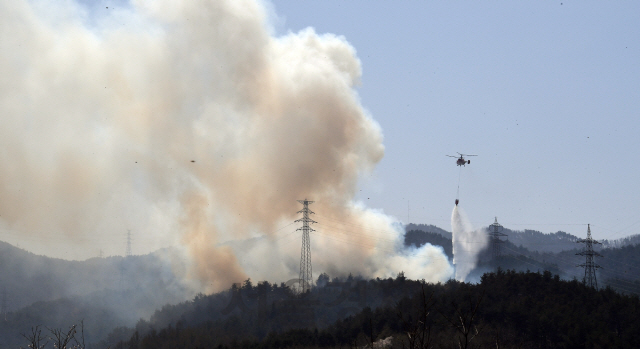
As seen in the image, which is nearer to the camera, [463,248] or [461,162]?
[461,162]

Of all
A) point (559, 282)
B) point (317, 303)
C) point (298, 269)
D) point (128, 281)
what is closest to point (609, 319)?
point (559, 282)

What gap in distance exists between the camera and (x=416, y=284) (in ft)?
397

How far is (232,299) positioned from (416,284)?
3798 cm

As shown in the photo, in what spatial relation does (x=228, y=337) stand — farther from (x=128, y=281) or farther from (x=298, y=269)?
(x=128, y=281)

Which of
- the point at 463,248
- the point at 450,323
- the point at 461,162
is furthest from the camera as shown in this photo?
the point at 463,248

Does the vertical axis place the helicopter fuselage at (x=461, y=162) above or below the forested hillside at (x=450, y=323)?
above

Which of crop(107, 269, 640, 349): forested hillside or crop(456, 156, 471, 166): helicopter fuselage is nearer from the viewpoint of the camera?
crop(107, 269, 640, 349): forested hillside

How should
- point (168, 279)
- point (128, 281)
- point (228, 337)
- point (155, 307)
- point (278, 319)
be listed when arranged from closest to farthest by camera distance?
point (228, 337) < point (278, 319) < point (155, 307) < point (168, 279) < point (128, 281)

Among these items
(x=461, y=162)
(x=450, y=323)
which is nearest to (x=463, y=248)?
(x=461, y=162)

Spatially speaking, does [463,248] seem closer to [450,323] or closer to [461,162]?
[461,162]

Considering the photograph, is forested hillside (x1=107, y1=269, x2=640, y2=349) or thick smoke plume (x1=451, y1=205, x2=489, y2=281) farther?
thick smoke plume (x1=451, y1=205, x2=489, y2=281)

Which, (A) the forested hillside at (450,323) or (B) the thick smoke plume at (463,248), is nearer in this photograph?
(A) the forested hillside at (450,323)

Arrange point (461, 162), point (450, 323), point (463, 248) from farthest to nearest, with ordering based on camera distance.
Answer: point (463, 248)
point (461, 162)
point (450, 323)

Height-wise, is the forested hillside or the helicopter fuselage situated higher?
the helicopter fuselage
